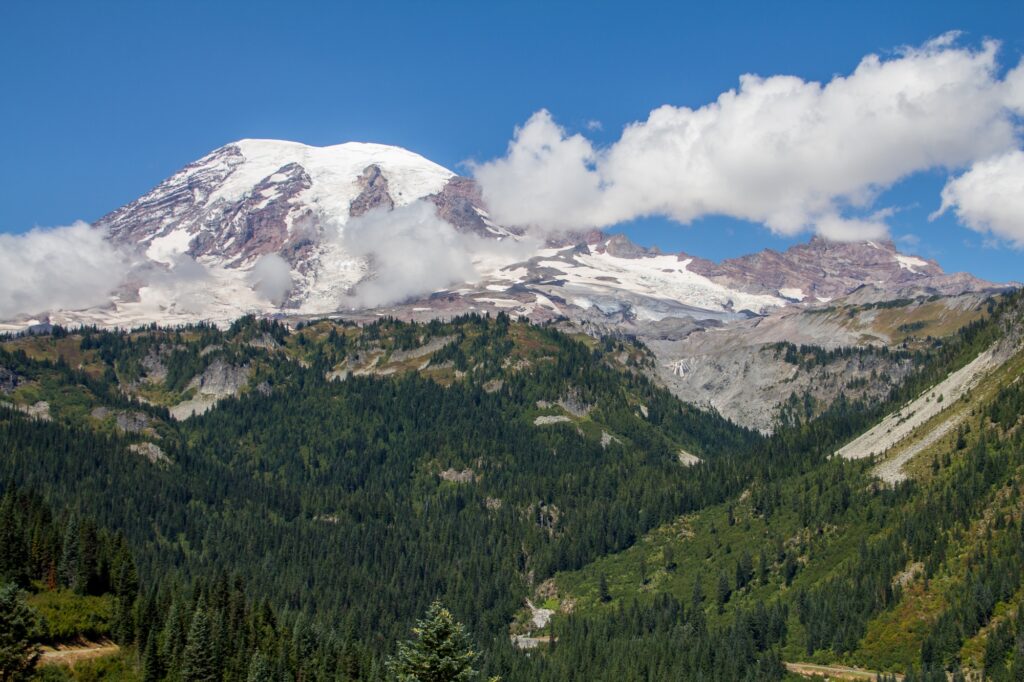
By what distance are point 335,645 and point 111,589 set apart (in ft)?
138

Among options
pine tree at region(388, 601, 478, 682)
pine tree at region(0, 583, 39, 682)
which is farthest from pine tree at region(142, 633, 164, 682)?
pine tree at region(388, 601, 478, 682)

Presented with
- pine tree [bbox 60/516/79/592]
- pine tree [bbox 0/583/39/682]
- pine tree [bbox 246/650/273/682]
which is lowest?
pine tree [bbox 246/650/273/682]

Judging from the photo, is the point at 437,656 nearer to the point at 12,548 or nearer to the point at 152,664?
the point at 152,664

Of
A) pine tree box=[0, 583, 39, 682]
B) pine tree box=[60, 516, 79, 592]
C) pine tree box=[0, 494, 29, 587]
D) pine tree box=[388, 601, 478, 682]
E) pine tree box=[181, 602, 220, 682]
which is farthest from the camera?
pine tree box=[60, 516, 79, 592]

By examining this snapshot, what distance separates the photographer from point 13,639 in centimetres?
9875

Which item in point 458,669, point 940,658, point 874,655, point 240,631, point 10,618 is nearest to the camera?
point 458,669

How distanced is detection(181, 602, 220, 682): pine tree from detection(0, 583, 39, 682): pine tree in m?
38.9

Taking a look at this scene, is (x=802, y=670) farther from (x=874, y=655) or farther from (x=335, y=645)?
(x=335, y=645)

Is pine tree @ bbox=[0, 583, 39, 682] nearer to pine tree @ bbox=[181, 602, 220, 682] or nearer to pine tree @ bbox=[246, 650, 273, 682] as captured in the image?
pine tree @ bbox=[246, 650, 273, 682]

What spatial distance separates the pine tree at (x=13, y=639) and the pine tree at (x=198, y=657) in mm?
38868

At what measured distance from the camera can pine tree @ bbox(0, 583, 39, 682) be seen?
320ft

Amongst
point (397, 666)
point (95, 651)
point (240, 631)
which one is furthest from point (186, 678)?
point (397, 666)

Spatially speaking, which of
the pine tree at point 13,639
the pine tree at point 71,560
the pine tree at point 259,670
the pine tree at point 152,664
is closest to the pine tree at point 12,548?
the pine tree at point 71,560

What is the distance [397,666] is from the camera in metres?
78.7
